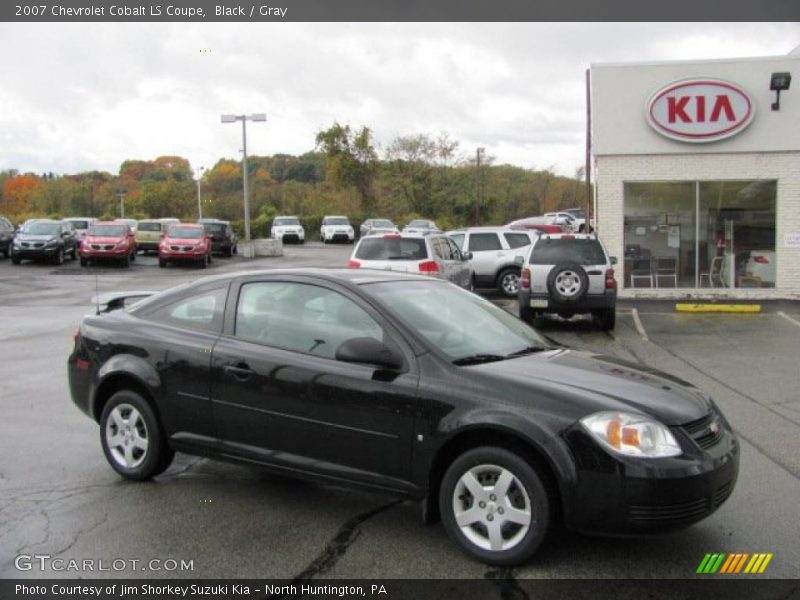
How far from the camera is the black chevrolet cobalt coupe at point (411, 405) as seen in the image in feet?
13.5

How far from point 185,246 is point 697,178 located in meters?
19.1

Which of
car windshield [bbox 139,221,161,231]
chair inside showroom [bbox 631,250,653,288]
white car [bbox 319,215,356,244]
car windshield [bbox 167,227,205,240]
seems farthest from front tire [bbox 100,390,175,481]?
white car [bbox 319,215,356,244]

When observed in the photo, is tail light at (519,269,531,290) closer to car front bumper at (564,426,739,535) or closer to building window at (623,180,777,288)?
building window at (623,180,777,288)

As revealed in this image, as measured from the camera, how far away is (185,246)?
3088 centimetres

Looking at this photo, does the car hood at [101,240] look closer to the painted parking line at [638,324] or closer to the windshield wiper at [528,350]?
the painted parking line at [638,324]

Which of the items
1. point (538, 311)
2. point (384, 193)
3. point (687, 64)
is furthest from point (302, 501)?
point (384, 193)

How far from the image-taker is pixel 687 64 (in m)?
18.6

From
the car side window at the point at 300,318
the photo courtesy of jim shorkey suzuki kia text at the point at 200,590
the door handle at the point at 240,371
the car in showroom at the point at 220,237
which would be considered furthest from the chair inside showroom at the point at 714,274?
the car in showroom at the point at 220,237

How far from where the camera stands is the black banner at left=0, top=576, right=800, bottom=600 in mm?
3902

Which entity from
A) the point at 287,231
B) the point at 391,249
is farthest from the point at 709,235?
the point at 287,231

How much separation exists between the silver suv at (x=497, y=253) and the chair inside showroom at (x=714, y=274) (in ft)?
13.5

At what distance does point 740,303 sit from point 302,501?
1544cm

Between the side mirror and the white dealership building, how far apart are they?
15558mm

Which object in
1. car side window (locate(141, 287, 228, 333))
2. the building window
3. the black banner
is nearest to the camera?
the black banner
